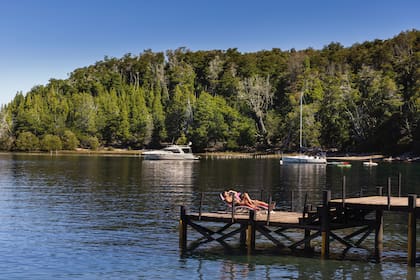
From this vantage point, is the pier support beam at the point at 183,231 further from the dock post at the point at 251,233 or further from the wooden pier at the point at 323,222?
the dock post at the point at 251,233

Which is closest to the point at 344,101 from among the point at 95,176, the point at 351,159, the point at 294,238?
the point at 351,159

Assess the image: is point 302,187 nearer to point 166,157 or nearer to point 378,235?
point 378,235

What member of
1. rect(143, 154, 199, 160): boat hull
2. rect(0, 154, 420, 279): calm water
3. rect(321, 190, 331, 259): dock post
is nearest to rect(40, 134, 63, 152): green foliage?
rect(143, 154, 199, 160): boat hull

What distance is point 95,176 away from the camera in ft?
308

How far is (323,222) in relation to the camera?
103 ft

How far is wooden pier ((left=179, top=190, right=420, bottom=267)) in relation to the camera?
30719 mm

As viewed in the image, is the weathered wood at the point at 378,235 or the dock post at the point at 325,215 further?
the weathered wood at the point at 378,235

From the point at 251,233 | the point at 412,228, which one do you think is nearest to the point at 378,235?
the point at 412,228

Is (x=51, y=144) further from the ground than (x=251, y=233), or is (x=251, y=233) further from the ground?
(x=51, y=144)

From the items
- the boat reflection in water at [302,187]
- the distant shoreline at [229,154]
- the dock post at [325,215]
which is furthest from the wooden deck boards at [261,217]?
the distant shoreline at [229,154]

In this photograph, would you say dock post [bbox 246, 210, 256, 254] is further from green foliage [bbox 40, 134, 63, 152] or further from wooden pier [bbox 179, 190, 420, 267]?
green foliage [bbox 40, 134, 63, 152]

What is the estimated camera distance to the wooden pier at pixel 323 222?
3072 cm

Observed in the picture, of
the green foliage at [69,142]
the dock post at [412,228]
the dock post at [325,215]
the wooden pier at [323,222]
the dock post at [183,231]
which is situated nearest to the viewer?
the dock post at [412,228]

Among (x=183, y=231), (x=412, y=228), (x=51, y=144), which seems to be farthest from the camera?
(x=51, y=144)
